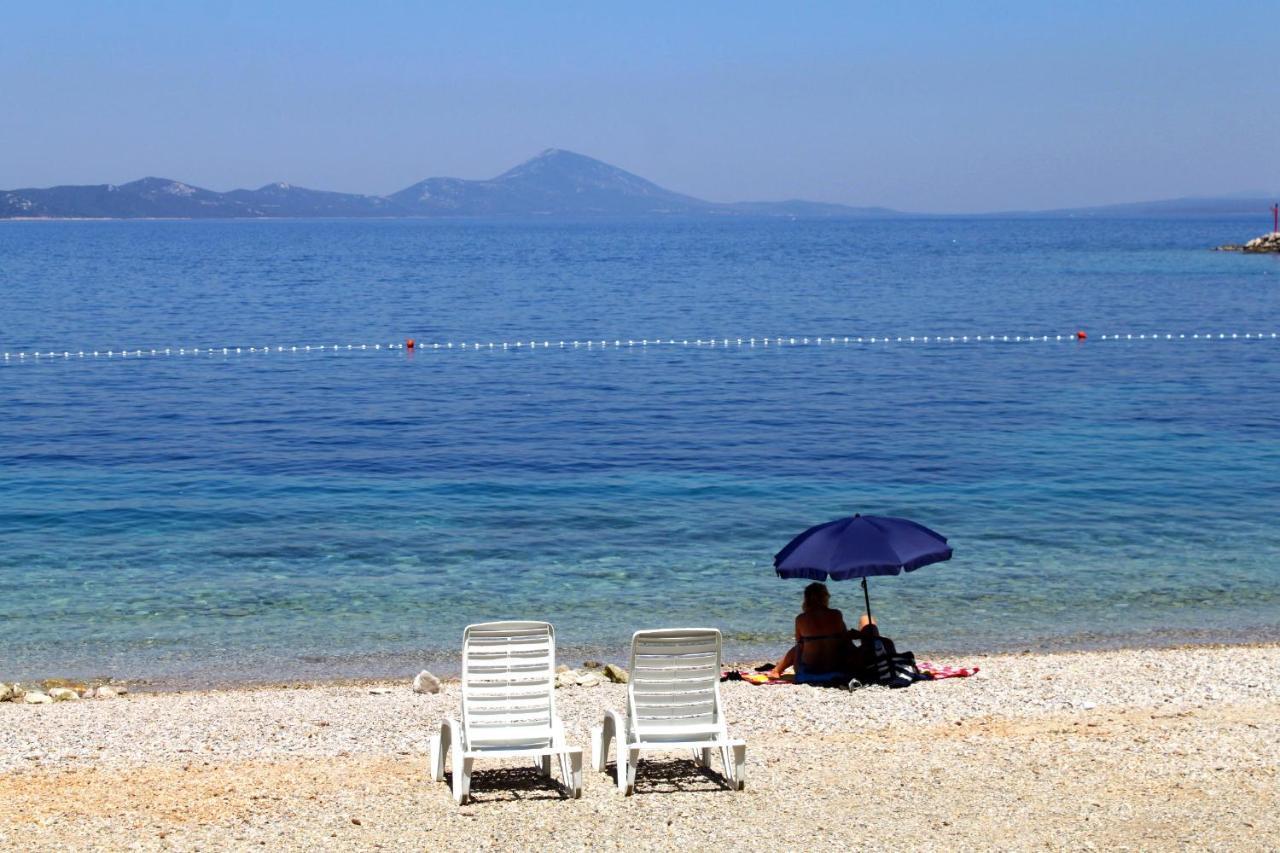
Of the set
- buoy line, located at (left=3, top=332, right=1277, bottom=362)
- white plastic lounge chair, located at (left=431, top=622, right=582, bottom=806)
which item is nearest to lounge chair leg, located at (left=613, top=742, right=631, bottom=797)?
white plastic lounge chair, located at (left=431, top=622, right=582, bottom=806)

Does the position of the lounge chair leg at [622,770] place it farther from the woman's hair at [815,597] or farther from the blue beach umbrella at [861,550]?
the woman's hair at [815,597]

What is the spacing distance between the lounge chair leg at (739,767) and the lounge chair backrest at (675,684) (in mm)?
254

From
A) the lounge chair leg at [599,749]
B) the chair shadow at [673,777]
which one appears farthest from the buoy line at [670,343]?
the lounge chair leg at [599,749]

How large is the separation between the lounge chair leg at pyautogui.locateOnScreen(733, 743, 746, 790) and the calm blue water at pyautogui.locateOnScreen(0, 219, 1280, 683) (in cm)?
612

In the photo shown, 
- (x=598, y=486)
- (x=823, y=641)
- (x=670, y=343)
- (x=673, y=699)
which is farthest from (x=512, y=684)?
(x=670, y=343)

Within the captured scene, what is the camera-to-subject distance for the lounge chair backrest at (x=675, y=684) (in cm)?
977

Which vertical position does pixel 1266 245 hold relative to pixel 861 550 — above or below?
above

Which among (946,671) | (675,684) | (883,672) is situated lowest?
(946,671)

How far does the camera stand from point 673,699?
32.5ft

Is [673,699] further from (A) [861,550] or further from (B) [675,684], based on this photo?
(A) [861,550]

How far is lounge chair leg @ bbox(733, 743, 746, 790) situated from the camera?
960 centimetres

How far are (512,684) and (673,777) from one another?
4.20 feet

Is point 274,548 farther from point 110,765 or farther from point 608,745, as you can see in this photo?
point 608,745

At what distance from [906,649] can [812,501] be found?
737 cm
